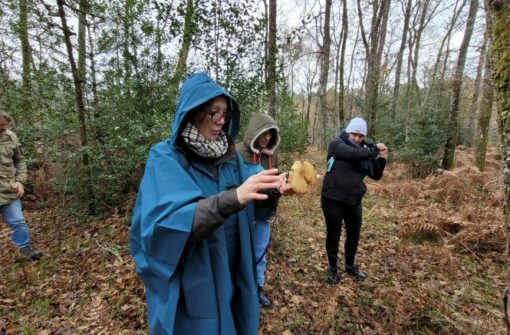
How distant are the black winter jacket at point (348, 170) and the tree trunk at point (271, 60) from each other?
2.63m

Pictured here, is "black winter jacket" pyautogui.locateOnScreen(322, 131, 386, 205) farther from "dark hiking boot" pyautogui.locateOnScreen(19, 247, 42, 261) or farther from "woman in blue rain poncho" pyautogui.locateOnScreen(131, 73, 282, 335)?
"dark hiking boot" pyautogui.locateOnScreen(19, 247, 42, 261)

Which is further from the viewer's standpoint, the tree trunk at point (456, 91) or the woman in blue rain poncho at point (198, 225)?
the tree trunk at point (456, 91)

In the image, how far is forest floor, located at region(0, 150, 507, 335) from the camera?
3.06 m

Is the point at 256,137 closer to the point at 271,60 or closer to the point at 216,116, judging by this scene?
the point at 216,116

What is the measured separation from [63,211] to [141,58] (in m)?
3.73

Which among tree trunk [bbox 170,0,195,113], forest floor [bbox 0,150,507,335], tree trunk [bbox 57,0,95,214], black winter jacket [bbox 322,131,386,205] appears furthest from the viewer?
tree trunk [bbox 170,0,195,113]


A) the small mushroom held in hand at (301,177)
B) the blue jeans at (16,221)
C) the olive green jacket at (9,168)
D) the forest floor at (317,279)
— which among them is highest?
the small mushroom held in hand at (301,177)

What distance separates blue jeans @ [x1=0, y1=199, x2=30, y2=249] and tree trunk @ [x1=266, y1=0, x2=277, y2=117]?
485 centimetres

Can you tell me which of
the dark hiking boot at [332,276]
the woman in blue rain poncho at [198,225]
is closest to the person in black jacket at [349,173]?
the dark hiking boot at [332,276]

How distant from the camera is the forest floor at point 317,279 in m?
3.06

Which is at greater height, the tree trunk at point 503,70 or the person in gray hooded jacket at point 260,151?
the tree trunk at point 503,70

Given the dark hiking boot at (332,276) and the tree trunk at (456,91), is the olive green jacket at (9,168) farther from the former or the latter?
the tree trunk at (456,91)

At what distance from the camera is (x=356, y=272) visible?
3936mm

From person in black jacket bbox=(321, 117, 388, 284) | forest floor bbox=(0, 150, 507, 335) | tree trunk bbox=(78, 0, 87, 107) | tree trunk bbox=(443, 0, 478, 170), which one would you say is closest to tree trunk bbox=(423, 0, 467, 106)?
tree trunk bbox=(443, 0, 478, 170)
